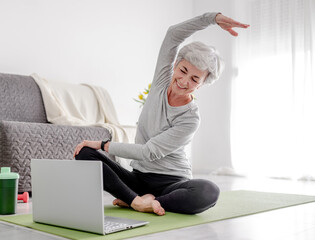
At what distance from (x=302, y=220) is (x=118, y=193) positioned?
2.50 ft

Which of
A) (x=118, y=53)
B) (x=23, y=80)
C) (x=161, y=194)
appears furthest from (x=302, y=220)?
(x=118, y=53)

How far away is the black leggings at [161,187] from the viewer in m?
1.78

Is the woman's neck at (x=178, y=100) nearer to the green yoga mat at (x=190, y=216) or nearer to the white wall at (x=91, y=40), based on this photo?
the green yoga mat at (x=190, y=216)

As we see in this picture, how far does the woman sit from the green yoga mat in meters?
0.06

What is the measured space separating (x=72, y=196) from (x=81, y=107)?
6.97 ft

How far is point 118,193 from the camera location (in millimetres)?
1880

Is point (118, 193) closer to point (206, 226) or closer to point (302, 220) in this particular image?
point (206, 226)

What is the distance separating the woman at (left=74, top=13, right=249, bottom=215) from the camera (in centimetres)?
176

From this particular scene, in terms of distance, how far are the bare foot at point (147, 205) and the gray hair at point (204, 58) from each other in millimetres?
543

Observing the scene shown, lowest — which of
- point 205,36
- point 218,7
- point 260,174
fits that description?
point 260,174

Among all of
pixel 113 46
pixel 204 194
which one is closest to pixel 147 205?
pixel 204 194

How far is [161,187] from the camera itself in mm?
1909

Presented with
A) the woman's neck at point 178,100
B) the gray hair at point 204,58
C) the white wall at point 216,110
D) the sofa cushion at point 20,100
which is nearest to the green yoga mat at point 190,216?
the woman's neck at point 178,100

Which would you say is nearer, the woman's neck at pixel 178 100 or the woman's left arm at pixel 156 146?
the woman's left arm at pixel 156 146
